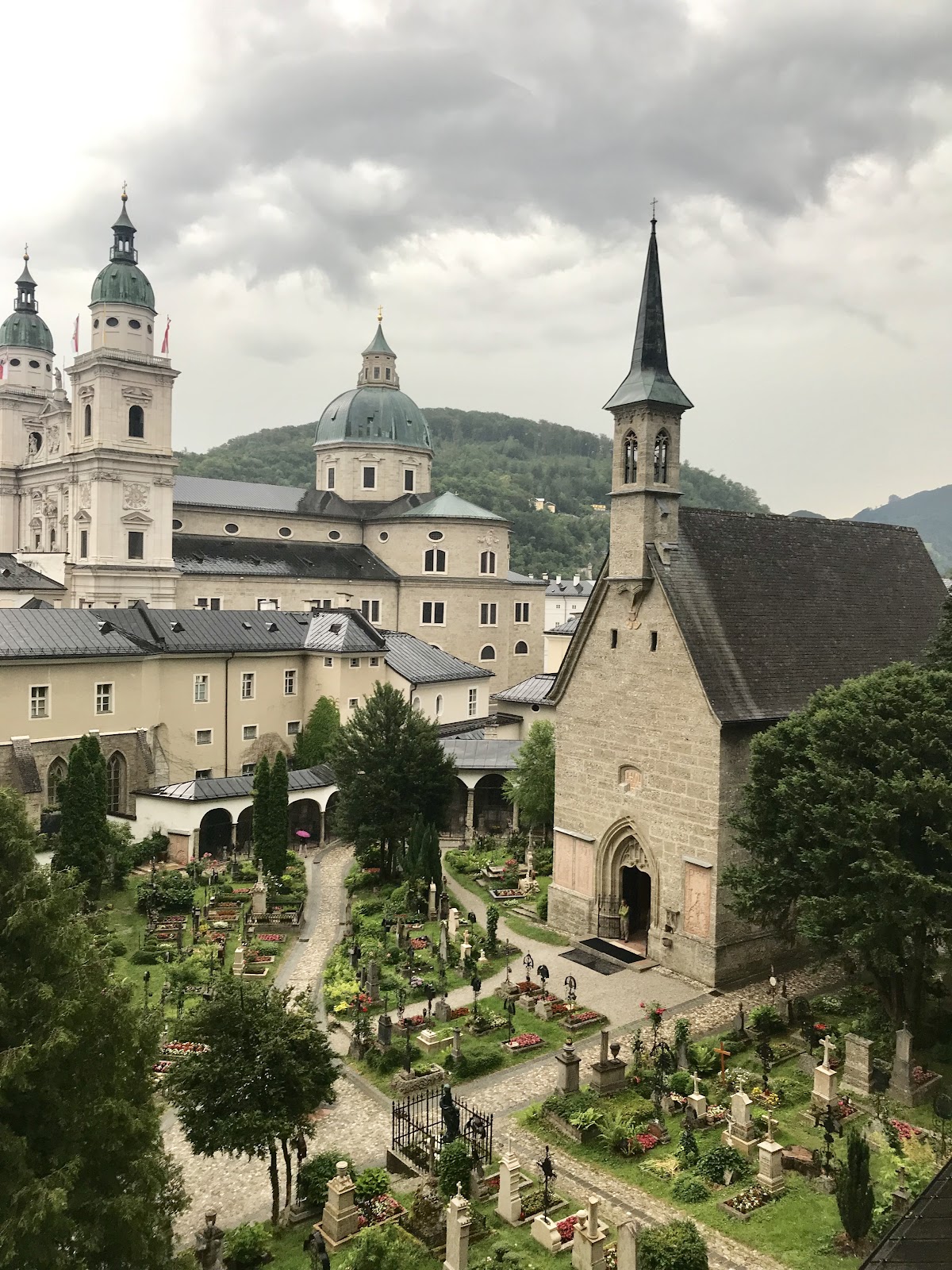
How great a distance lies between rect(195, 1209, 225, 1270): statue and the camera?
14.3 meters

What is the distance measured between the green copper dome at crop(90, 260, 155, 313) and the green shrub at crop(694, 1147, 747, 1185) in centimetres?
6137

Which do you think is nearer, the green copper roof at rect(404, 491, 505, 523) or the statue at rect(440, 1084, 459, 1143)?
the statue at rect(440, 1084, 459, 1143)

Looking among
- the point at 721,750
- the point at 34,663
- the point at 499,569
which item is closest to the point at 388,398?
the point at 499,569

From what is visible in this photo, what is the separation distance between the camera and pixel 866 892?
19.8 meters

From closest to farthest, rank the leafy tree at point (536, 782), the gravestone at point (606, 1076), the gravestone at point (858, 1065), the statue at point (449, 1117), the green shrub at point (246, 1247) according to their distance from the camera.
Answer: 1. the green shrub at point (246, 1247)
2. the statue at point (449, 1117)
3. the gravestone at point (858, 1065)
4. the gravestone at point (606, 1076)
5. the leafy tree at point (536, 782)

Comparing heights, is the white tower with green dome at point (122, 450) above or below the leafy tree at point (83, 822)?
above

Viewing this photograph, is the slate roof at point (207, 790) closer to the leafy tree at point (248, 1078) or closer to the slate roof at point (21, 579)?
the slate roof at point (21, 579)

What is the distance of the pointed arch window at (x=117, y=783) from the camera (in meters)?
42.8

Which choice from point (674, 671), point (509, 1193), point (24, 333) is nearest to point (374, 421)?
point (24, 333)

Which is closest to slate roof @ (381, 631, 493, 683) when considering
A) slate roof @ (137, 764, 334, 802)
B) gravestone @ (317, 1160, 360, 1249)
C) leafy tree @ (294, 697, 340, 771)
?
leafy tree @ (294, 697, 340, 771)

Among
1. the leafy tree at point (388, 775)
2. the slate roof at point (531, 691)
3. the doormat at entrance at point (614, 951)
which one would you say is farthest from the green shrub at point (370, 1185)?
the slate roof at point (531, 691)

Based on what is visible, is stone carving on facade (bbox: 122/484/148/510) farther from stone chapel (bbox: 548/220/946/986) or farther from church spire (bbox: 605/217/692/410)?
church spire (bbox: 605/217/692/410)

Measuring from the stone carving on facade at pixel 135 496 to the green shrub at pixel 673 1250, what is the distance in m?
57.2

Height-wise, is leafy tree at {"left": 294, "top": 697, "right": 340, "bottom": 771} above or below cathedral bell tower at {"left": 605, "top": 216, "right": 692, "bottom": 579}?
below
